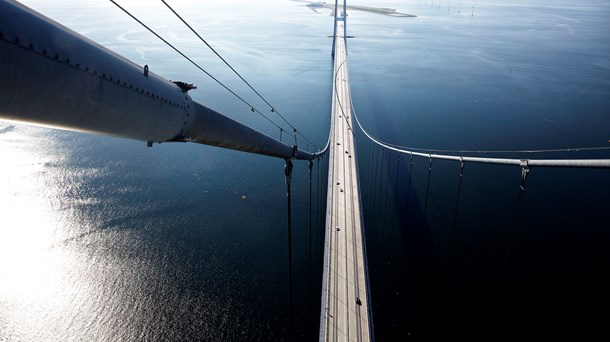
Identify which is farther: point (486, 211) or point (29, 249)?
point (486, 211)

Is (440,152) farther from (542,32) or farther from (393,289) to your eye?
(542,32)

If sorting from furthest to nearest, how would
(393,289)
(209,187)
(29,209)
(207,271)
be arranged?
(209,187)
(29,209)
(207,271)
(393,289)

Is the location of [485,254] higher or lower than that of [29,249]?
higher

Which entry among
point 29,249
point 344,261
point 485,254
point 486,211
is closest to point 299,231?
point 344,261

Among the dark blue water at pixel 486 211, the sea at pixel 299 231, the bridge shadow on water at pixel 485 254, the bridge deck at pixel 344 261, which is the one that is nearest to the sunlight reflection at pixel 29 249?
the sea at pixel 299 231

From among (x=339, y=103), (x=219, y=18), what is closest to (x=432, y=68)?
(x=339, y=103)

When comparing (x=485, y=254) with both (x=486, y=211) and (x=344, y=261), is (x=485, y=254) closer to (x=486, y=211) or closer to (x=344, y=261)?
(x=486, y=211)

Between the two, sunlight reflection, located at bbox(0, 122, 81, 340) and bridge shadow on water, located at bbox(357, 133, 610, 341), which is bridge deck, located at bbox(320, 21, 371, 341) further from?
sunlight reflection, located at bbox(0, 122, 81, 340)
